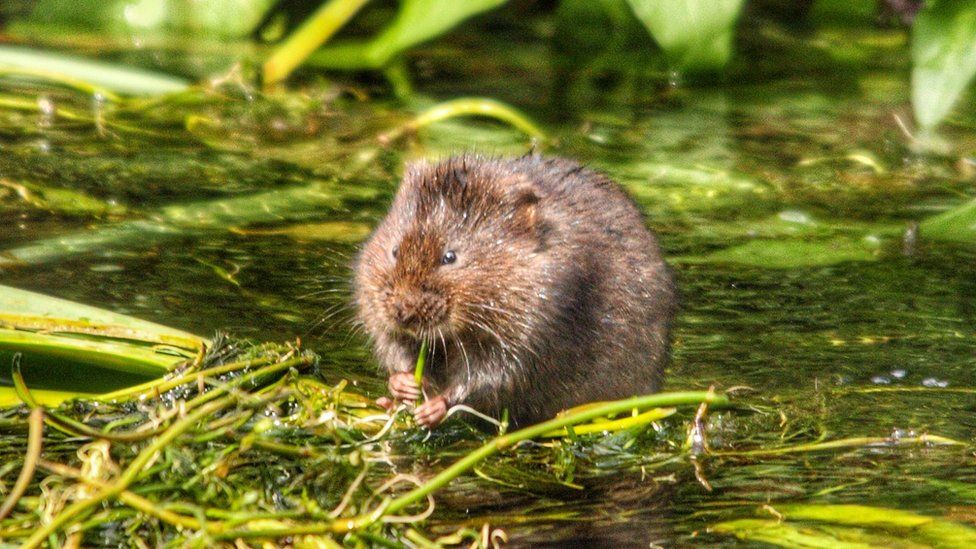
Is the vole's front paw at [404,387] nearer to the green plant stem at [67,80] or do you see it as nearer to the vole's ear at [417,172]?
the vole's ear at [417,172]

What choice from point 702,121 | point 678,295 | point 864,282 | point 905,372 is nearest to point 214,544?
point 678,295

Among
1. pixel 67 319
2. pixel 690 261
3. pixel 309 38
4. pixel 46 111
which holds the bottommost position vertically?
pixel 67 319

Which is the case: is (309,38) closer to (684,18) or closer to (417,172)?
(684,18)

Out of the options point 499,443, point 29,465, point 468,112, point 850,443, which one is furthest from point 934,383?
point 468,112

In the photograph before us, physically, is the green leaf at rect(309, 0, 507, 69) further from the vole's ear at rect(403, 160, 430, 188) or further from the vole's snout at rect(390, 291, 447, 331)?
the vole's snout at rect(390, 291, 447, 331)

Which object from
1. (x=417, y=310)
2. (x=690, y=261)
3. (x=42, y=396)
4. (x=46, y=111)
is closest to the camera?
(x=42, y=396)

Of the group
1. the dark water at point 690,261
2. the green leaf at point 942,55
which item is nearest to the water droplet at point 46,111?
the dark water at point 690,261
